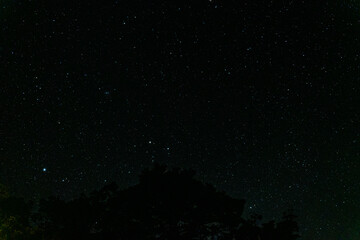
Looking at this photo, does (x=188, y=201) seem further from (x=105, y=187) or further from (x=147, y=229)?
(x=105, y=187)

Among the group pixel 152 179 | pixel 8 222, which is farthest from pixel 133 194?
pixel 8 222

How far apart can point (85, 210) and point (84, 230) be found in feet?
1.97

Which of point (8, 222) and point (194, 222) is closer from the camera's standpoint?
point (194, 222)

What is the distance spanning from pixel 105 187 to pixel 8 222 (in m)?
3.47

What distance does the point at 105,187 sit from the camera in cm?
1147

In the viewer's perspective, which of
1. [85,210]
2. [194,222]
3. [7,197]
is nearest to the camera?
[194,222]

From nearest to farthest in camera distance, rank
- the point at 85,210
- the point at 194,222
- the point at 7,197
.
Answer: the point at 194,222, the point at 85,210, the point at 7,197

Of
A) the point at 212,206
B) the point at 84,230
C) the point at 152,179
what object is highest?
the point at 152,179

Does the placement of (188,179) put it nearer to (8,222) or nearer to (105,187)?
(105,187)

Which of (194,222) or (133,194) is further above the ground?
(133,194)

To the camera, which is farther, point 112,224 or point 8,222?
point 8,222

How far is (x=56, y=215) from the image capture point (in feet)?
36.8

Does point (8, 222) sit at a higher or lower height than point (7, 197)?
lower

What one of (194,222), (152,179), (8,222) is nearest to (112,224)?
(152,179)
